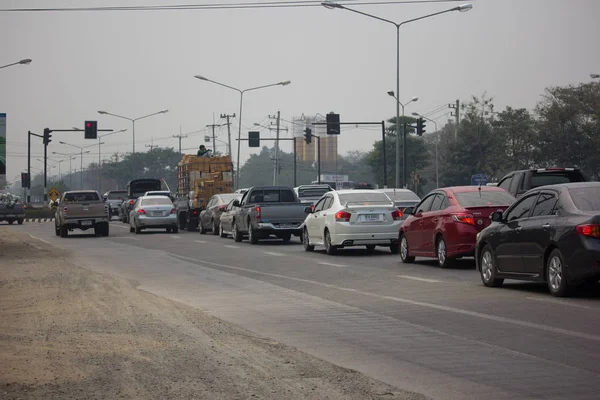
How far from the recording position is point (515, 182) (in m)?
24.9

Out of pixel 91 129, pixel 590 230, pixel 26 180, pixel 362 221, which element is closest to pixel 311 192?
pixel 362 221

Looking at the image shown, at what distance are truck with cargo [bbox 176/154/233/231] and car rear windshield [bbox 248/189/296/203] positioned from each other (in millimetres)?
13261

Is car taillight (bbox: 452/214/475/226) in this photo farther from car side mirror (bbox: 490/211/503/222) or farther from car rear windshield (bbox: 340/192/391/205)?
car rear windshield (bbox: 340/192/391/205)

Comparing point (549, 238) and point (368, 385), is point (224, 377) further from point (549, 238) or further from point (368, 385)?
point (549, 238)

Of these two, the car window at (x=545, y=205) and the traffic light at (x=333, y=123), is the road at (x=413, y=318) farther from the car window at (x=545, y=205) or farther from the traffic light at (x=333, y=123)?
the traffic light at (x=333, y=123)

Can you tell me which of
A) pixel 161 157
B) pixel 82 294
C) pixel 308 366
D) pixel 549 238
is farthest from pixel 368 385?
pixel 161 157

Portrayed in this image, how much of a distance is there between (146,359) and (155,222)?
3729cm

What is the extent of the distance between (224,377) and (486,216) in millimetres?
13398

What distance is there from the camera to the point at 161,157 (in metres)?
184

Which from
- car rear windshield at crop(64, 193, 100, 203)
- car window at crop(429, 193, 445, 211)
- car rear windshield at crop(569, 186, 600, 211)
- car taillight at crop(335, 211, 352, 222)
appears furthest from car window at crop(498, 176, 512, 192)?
car rear windshield at crop(64, 193, 100, 203)

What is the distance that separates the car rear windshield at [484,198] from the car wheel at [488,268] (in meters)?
3.91

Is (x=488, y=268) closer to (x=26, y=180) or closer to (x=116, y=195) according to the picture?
(x=116, y=195)

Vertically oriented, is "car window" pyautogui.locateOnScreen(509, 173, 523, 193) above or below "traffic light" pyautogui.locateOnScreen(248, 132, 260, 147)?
below

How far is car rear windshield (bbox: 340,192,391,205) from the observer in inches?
1086
